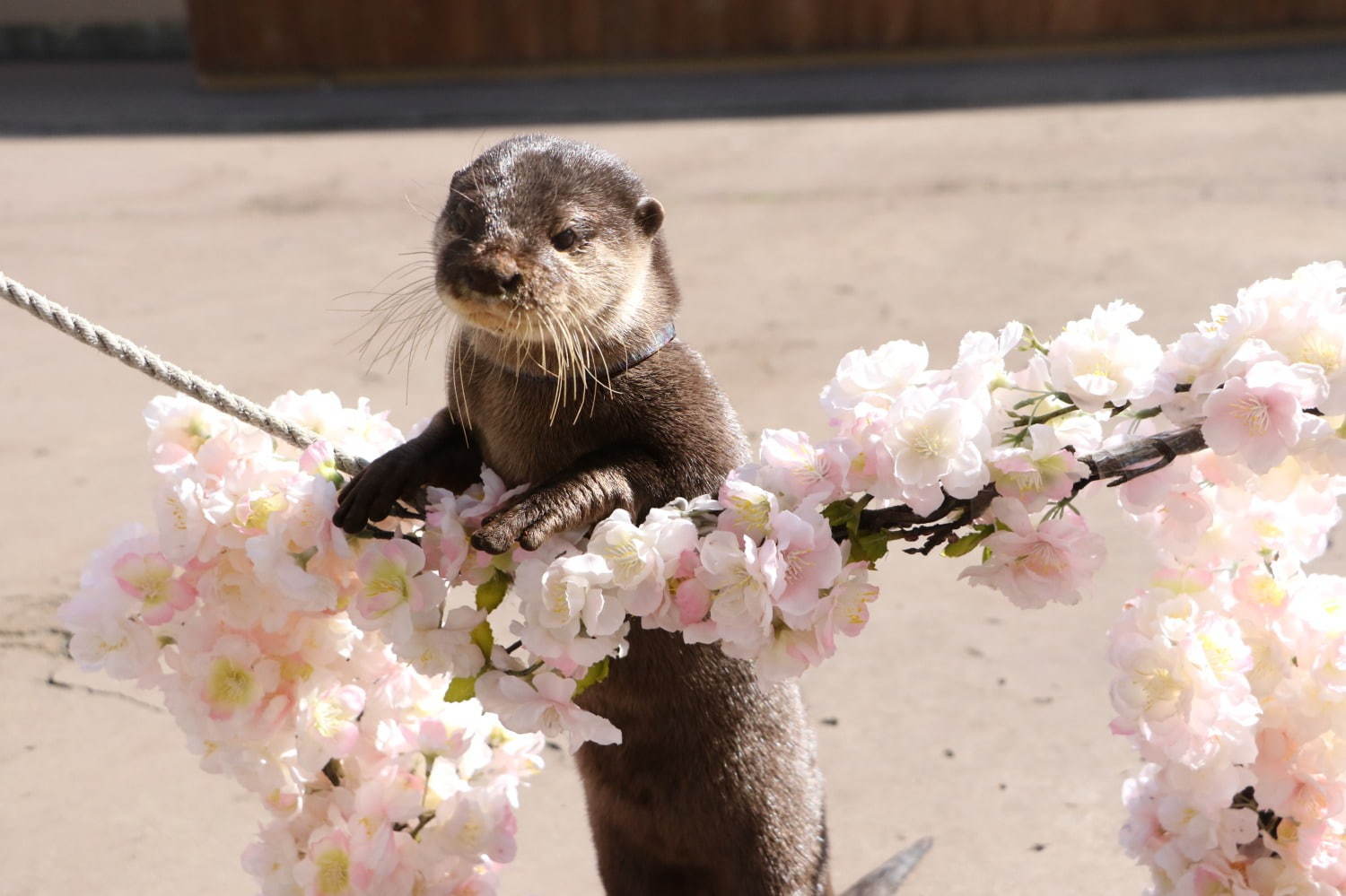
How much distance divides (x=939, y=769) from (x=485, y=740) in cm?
105

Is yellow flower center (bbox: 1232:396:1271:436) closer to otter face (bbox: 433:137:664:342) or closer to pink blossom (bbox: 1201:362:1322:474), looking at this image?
pink blossom (bbox: 1201:362:1322:474)

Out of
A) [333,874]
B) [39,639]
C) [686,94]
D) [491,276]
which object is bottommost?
[39,639]

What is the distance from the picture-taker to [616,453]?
63.8 inches

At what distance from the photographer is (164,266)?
612 centimetres

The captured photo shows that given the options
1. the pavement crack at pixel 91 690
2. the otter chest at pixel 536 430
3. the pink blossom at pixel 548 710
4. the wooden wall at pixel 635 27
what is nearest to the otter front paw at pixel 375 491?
the otter chest at pixel 536 430

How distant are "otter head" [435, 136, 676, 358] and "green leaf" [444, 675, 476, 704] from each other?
40 centimetres

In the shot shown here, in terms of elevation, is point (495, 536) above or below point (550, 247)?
below

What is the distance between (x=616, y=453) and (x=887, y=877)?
0.95 m

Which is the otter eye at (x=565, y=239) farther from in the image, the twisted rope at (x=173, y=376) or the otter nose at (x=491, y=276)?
the twisted rope at (x=173, y=376)

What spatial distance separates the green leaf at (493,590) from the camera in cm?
155

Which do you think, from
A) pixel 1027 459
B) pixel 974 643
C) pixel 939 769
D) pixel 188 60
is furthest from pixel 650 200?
pixel 188 60

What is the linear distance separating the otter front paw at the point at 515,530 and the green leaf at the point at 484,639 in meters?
0.13

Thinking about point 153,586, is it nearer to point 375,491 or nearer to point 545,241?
point 375,491

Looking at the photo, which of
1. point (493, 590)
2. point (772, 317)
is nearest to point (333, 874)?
point (493, 590)
